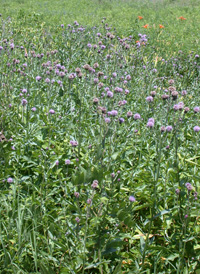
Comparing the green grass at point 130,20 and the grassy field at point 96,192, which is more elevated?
the green grass at point 130,20

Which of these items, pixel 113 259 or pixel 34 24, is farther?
pixel 34 24

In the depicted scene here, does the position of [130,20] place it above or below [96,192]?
above

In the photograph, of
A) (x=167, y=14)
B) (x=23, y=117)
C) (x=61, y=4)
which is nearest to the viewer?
(x=23, y=117)

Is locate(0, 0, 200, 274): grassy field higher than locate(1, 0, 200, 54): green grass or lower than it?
lower

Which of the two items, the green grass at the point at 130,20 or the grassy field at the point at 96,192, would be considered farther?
the green grass at the point at 130,20

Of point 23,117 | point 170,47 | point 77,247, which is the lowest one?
point 77,247

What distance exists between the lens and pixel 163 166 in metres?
2.62

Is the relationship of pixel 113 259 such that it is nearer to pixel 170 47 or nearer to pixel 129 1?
pixel 170 47

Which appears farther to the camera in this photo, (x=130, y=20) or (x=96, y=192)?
(x=130, y=20)

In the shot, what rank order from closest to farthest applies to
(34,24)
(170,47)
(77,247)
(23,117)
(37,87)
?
(77,247)
(23,117)
(37,87)
(170,47)
(34,24)

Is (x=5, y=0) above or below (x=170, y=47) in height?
above

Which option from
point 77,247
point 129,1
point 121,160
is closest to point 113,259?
point 77,247

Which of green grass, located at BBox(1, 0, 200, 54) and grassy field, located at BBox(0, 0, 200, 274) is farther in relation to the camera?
green grass, located at BBox(1, 0, 200, 54)

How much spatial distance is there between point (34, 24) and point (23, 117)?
21.4 feet
